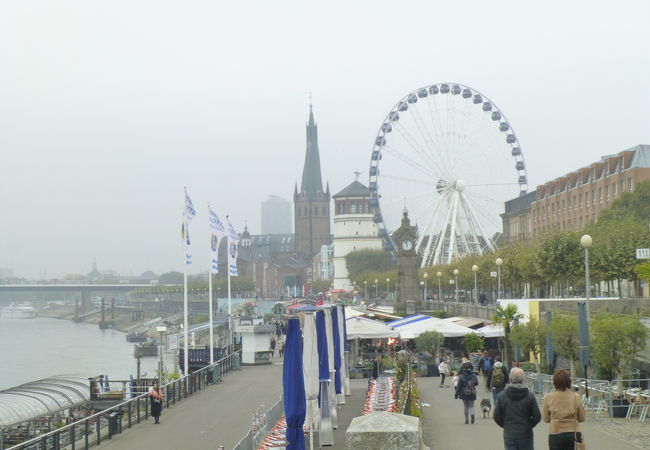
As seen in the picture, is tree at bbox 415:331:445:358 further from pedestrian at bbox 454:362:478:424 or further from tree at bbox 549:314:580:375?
pedestrian at bbox 454:362:478:424

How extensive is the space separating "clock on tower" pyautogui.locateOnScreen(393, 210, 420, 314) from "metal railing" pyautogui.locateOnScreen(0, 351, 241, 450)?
155 feet

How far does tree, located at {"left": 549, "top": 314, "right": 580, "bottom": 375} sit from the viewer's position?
2807cm

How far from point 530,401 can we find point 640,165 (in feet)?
242

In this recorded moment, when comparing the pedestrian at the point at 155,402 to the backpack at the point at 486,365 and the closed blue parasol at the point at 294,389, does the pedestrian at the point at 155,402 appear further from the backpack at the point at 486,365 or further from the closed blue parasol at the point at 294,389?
the closed blue parasol at the point at 294,389

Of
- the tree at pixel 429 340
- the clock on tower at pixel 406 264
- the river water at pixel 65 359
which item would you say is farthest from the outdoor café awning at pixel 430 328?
the clock on tower at pixel 406 264

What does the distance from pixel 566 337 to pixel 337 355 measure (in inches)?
252

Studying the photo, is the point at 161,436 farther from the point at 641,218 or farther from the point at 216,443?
the point at 641,218

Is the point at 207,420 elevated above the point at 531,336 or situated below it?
below

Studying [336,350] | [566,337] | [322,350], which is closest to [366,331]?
[336,350]

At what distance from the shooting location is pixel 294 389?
17.8 metres

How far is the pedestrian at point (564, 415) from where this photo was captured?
11.5 metres

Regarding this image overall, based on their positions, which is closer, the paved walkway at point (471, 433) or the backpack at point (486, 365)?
the paved walkway at point (471, 433)

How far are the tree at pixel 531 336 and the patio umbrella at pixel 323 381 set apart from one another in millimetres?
10325

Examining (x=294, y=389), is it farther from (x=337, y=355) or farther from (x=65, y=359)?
(x=65, y=359)
